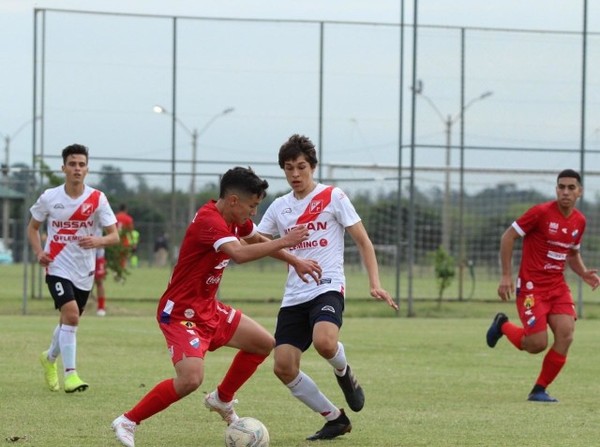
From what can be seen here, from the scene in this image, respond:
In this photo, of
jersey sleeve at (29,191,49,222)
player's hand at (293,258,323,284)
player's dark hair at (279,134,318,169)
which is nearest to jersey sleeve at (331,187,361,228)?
player's dark hair at (279,134,318,169)

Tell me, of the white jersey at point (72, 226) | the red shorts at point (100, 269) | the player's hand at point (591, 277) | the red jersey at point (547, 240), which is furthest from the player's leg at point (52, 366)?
the red shorts at point (100, 269)

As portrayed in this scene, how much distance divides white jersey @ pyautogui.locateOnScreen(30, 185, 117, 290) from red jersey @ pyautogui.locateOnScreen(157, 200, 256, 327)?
147 inches

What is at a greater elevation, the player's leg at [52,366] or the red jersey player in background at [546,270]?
the red jersey player in background at [546,270]

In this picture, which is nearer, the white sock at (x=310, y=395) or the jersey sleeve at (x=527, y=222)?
the white sock at (x=310, y=395)

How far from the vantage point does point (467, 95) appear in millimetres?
26547

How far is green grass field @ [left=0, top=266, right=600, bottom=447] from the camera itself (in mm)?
9008

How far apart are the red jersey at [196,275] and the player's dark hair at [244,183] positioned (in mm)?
230

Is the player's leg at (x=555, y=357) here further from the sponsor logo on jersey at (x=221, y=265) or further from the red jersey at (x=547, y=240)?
the sponsor logo on jersey at (x=221, y=265)

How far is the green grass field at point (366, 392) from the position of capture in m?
9.01

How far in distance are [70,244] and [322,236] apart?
373 centimetres

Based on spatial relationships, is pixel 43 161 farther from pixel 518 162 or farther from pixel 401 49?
pixel 518 162

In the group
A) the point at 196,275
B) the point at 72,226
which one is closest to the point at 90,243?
the point at 72,226

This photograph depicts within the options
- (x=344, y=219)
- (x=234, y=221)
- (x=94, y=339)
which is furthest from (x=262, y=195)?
(x=94, y=339)

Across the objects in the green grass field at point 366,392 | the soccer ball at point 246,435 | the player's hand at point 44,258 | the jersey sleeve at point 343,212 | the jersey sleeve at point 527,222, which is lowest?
the green grass field at point 366,392
